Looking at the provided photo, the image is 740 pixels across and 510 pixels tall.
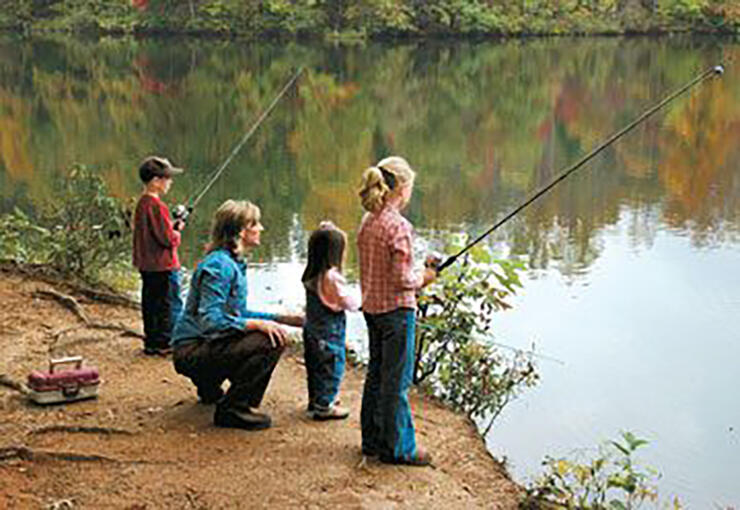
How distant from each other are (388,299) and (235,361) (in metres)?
0.73

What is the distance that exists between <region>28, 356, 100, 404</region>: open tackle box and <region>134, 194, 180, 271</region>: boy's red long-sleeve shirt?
71cm

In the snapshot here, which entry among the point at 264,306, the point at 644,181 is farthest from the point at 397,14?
the point at 264,306

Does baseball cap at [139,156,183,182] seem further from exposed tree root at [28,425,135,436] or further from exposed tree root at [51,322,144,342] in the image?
exposed tree root at [28,425,135,436]

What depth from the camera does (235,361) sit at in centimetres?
387

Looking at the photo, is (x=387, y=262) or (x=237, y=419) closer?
(x=387, y=262)

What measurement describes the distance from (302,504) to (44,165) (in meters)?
9.95

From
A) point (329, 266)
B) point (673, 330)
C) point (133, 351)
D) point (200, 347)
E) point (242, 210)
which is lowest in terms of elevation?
point (673, 330)

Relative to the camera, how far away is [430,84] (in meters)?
23.0

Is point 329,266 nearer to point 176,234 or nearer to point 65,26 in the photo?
point 176,234

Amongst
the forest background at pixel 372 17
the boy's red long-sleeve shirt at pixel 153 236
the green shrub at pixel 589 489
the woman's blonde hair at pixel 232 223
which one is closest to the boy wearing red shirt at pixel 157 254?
the boy's red long-sleeve shirt at pixel 153 236

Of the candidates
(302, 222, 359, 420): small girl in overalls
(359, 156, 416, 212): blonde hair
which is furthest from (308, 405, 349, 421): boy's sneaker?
(359, 156, 416, 212): blonde hair

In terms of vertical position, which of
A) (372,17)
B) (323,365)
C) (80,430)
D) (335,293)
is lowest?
(80,430)

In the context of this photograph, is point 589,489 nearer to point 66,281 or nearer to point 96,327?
point 96,327

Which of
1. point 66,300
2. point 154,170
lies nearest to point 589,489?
point 154,170
